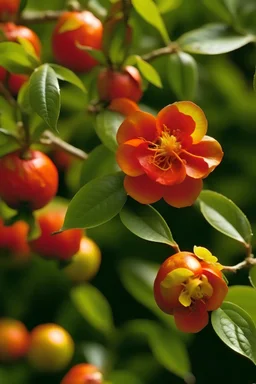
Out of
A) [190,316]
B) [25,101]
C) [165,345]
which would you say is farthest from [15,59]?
[165,345]

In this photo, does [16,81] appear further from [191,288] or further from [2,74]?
[191,288]

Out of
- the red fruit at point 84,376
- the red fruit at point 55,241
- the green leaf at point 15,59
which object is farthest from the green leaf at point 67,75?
the red fruit at point 84,376

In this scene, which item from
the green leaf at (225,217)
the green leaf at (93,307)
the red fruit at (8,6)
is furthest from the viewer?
the green leaf at (93,307)

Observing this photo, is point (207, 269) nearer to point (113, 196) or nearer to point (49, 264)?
point (113, 196)

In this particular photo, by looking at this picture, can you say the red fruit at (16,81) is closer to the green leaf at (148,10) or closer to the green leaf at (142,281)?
the green leaf at (148,10)

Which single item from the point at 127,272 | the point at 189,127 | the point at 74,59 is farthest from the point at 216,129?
the point at 189,127
